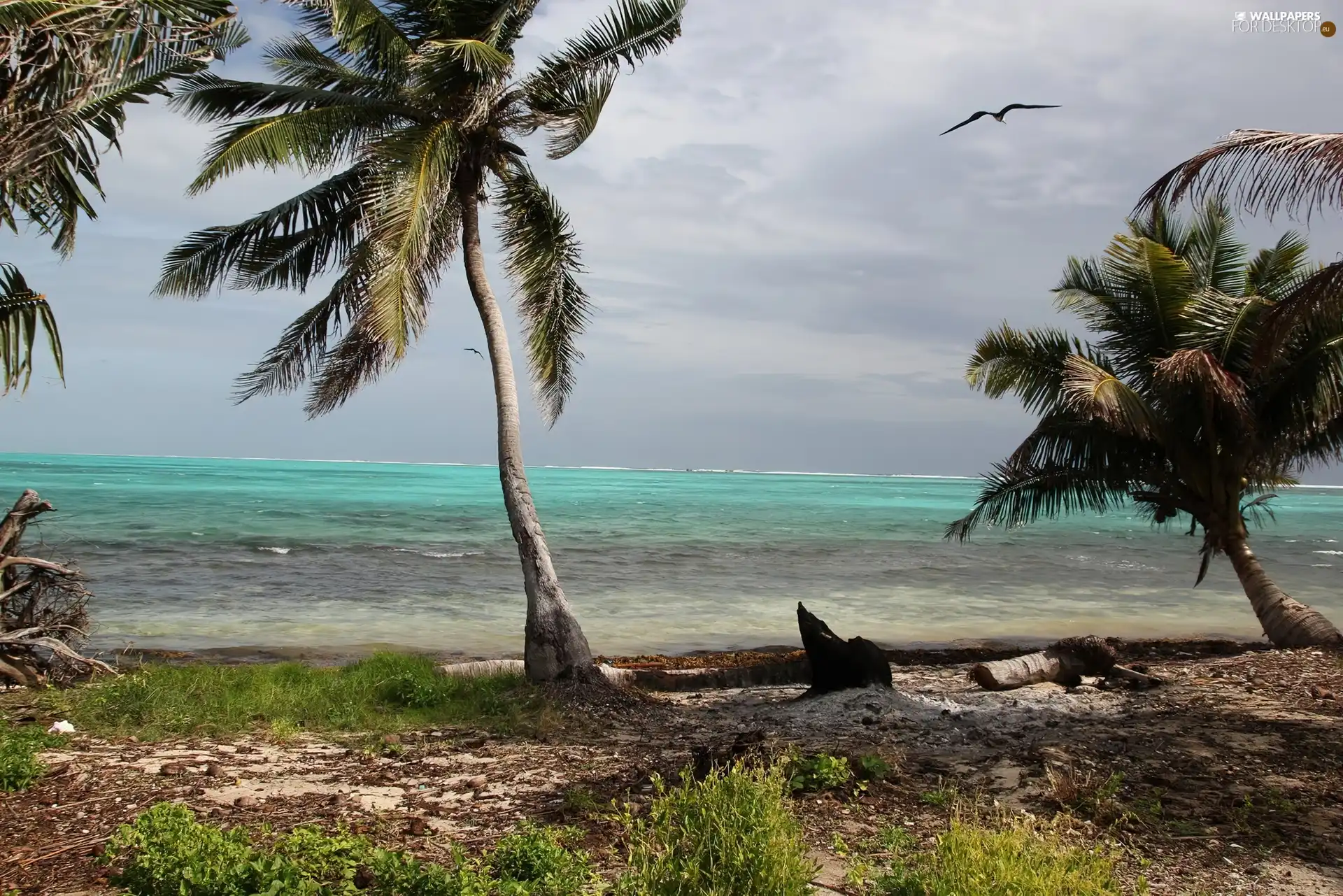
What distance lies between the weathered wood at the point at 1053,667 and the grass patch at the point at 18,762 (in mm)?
8784

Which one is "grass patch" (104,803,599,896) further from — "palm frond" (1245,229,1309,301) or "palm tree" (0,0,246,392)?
"palm frond" (1245,229,1309,301)

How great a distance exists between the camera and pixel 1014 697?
9.68 meters

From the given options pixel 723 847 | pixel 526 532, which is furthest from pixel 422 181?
pixel 723 847

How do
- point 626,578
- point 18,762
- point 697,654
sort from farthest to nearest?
1. point 626,578
2. point 697,654
3. point 18,762

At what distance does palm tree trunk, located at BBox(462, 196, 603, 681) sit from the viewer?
9656mm

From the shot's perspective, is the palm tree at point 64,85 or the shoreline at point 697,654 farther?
the shoreline at point 697,654

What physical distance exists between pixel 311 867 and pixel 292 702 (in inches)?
189

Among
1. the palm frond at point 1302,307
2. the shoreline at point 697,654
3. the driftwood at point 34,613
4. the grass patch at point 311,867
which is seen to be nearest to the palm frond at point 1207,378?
the palm frond at point 1302,307

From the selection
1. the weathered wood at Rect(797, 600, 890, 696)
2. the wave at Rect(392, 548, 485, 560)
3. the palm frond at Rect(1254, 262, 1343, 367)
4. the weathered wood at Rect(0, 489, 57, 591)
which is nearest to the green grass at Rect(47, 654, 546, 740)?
the weathered wood at Rect(0, 489, 57, 591)

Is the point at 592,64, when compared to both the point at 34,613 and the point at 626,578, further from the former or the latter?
the point at 626,578

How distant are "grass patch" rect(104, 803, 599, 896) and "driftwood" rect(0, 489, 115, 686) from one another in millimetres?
5405

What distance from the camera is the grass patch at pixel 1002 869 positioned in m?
3.38

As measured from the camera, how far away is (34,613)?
9.40 m

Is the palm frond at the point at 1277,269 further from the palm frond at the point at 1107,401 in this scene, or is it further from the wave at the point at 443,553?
the wave at the point at 443,553
